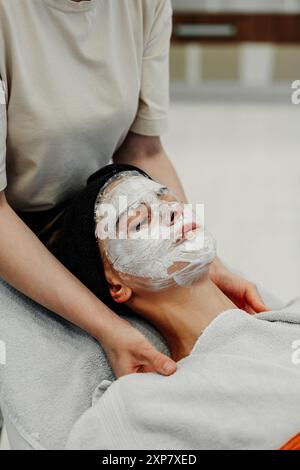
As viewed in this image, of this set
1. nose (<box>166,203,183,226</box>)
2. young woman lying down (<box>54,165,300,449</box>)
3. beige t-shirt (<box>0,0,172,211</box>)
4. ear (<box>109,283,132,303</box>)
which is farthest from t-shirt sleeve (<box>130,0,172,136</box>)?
ear (<box>109,283,132,303</box>)

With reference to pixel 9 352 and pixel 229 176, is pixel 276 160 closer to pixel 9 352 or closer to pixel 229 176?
pixel 229 176

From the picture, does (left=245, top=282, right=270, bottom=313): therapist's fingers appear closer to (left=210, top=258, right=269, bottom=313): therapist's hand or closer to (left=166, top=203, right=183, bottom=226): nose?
(left=210, top=258, right=269, bottom=313): therapist's hand

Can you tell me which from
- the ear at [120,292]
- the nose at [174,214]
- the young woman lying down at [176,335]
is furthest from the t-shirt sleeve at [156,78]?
the ear at [120,292]

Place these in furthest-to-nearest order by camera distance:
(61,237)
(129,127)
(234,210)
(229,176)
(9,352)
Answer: (229,176) → (234,210) → (129,127) → (61,237) → (9,352)

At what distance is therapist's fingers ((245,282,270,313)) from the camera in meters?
1.47

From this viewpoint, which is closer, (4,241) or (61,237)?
(4,241)

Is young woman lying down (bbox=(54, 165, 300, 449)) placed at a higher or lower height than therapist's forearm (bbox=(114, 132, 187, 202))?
lower

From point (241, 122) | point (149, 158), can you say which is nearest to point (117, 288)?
point (149, 158)

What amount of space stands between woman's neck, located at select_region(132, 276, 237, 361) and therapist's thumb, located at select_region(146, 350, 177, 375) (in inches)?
4.3

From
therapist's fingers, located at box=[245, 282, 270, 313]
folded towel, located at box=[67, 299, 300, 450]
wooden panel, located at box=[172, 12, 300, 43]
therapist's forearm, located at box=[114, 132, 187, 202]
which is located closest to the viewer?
folded towel, located at box=[67, 299, 300, 450]
